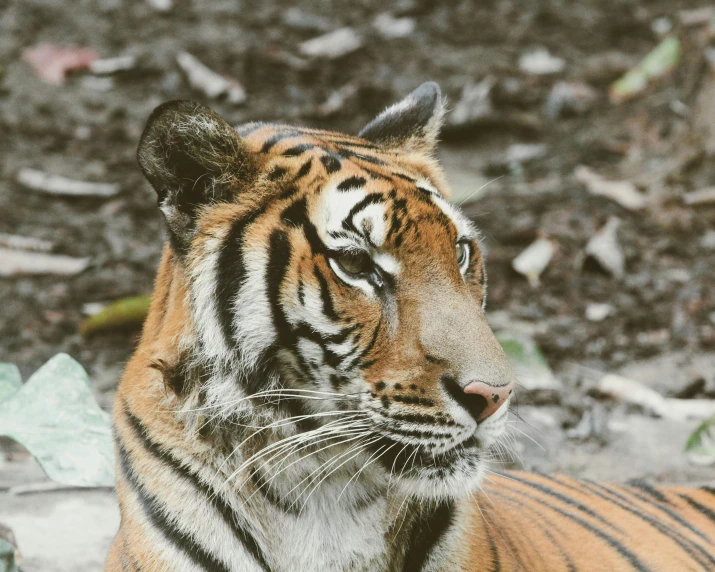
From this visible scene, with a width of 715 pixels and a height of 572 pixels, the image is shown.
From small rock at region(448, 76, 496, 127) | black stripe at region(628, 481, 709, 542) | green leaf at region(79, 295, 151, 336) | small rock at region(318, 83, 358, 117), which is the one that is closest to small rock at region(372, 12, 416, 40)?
small rock at region(318, 83, 358, 117)

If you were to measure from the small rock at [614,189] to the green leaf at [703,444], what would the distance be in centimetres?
187

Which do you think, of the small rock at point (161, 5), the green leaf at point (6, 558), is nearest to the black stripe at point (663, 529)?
the green leaf at point (6, 558)

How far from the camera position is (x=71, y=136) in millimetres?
5191

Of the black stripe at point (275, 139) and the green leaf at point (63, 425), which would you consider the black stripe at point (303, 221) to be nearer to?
the black stripe at point (275, 139)

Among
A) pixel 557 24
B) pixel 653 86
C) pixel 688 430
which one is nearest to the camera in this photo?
pixel 688 430

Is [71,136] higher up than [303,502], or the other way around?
[303,502]

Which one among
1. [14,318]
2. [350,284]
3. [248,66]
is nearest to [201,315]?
[350,284]

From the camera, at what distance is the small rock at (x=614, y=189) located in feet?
15.2

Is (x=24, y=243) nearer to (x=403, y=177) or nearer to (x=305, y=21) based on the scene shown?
(x=305, y=21)

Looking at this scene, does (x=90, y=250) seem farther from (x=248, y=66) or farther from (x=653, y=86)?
(x=653, y=86)

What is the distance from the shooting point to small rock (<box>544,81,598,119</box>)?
18.5 feet

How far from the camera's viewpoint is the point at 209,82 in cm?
555

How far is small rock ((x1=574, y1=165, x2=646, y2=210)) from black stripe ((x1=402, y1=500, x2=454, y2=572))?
10.6 ft

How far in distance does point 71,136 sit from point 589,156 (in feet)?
9.58
